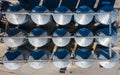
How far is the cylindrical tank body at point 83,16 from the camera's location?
235 inches

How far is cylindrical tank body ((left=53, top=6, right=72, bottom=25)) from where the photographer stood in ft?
19.5

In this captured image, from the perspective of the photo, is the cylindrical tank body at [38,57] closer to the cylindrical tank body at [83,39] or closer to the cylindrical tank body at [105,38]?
the cylindrical tank body at [83,39]

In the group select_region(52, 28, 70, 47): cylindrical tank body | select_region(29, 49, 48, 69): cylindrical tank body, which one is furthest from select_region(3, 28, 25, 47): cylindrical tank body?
select_region(52, 28, 70, 47): cylindrical tank body

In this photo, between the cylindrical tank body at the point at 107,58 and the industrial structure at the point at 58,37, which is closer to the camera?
the industrial structure at the point at 58,37

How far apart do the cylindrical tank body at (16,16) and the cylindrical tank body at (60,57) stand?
1.10 metres

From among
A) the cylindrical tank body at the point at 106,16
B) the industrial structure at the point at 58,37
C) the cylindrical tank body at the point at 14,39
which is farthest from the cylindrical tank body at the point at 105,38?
the cylindrical tank body at the point at 14,39

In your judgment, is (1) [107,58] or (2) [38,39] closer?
(2) [38,39]

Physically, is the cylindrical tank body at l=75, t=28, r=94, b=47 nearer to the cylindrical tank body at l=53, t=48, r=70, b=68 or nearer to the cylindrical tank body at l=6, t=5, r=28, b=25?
the cylindrical tank body at l=53, t=48, r=70, b=68

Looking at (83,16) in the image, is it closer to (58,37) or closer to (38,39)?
(58,37)

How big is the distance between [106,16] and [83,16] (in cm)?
54

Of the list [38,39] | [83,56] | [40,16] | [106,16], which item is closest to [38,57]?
[38,39]

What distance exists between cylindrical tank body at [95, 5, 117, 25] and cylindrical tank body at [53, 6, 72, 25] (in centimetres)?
71

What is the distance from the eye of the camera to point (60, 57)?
6.05m

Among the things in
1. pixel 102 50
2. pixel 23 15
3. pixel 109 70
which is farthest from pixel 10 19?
pixel 109 70
